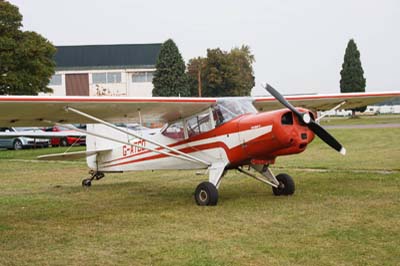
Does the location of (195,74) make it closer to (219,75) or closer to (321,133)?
(219,75)

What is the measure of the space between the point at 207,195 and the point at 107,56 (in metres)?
74.7

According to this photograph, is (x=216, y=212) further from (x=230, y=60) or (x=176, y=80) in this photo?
(x=230, y=60)

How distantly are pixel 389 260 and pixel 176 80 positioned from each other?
56.3 meters

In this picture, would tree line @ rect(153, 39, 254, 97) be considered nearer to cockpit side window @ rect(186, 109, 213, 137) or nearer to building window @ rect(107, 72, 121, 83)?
building window @ rect(107, 72, 121, 83)

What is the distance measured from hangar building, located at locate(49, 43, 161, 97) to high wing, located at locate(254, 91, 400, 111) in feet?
A: 202

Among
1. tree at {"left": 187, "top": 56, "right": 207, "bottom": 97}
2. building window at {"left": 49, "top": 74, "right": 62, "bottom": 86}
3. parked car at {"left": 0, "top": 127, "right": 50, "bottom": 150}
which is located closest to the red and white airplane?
parked car at {"left": 0, "top": 127, "right": 50, "bottom": 150}

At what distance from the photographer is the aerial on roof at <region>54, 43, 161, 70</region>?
79.8m

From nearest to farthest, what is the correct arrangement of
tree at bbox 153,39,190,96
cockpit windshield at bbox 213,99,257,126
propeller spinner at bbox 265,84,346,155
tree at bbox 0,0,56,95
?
1. propeller spinner at bbox 265,84,346,155
2. cockpit windshield at bbox 213,99,257,126
3. tree at bbox 0,0,56,95
4. tree at bbox 153,39,190,96

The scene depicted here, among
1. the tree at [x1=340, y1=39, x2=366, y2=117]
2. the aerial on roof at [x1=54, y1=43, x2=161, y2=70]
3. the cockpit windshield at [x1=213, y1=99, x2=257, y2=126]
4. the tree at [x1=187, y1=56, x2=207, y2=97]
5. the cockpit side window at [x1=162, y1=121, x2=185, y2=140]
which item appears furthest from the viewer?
the aerial on roof at [x1=54, y1=43, x2=161, y2=70]

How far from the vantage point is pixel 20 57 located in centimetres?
3509

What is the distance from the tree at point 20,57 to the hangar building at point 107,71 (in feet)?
117

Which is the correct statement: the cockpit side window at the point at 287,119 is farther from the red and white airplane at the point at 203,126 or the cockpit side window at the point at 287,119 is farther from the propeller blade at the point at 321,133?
the propeller blade at the point at 321,133

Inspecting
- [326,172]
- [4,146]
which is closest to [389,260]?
[326,172]

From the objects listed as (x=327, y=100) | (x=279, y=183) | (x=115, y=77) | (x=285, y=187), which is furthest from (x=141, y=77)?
(x=285, y=187)
